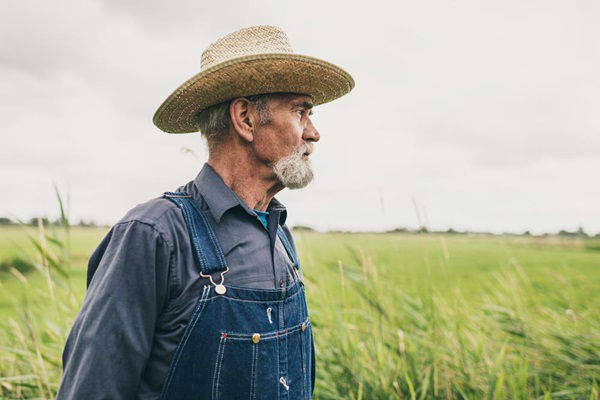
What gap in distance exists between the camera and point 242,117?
1951 millimetres

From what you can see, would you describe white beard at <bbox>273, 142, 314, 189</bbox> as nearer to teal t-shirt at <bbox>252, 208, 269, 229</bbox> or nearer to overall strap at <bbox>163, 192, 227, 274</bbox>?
teal t-shirt at <bbox>252, 208, 269, 229</bbox>

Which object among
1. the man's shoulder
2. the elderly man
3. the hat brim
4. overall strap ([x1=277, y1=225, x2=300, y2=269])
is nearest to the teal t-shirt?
the elderly man

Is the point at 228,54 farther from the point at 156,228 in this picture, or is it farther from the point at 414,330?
the point at 414,330

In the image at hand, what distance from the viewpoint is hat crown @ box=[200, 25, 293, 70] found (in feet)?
6.64

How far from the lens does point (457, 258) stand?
22781mm

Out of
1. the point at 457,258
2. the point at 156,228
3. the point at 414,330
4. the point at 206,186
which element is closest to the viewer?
the point at 156,228

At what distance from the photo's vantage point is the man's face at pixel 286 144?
1.90 m

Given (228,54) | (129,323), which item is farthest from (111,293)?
(228,54)

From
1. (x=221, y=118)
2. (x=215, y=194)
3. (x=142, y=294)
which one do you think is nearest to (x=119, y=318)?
(x=142, y=294)

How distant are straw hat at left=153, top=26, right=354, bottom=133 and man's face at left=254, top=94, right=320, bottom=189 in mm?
108

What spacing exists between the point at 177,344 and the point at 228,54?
121 cm

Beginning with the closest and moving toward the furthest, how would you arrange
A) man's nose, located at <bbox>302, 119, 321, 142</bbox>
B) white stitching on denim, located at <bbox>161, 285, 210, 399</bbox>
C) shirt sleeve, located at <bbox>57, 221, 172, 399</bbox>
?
shirt sleeve, located at <bbox>57, 221, 172, 399</bbox> → white stitching on denim, located at <bbox>161, 285, 210, 399</bbox> → man's nose, located at <bbox>302, 119, 321, 142</bbox>

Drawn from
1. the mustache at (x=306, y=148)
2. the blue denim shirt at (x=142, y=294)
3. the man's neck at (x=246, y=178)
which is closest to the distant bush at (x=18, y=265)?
the blue denim shirt at (x=142, y=294)

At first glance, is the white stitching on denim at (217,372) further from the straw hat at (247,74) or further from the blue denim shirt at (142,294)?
the straw hat at (247,74)
